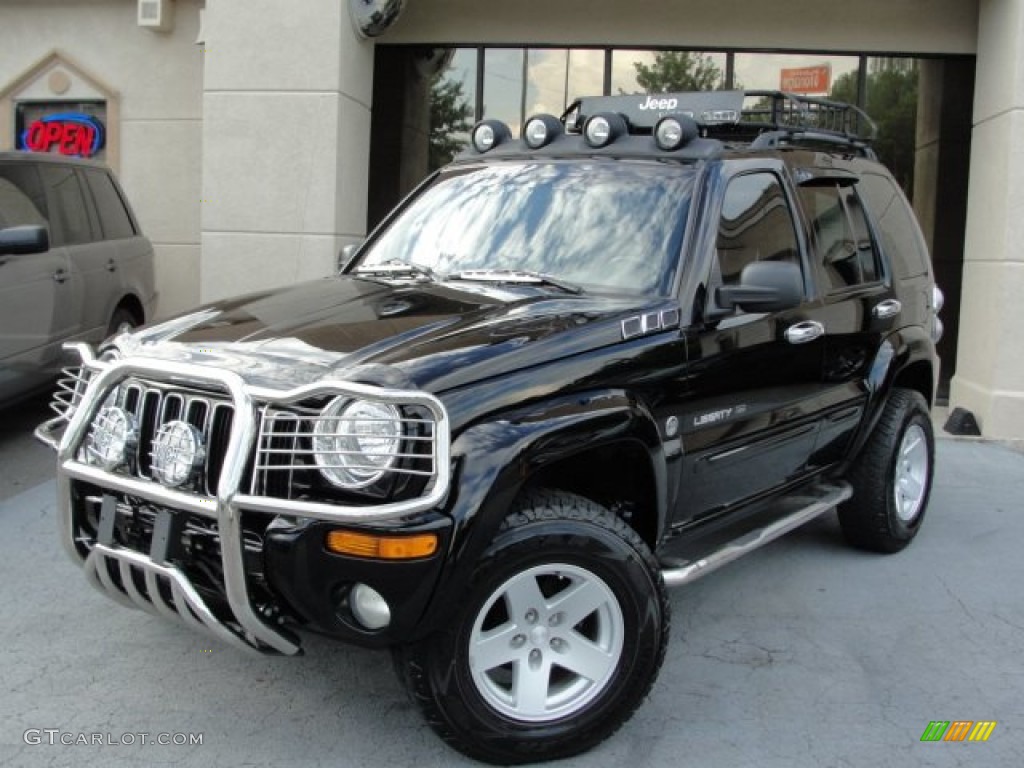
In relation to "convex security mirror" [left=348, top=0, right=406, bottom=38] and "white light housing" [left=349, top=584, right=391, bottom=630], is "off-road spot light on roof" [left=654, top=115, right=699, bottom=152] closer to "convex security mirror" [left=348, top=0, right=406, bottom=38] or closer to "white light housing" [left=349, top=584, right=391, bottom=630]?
"white light housing" [left=349, top=584, right=391, bottom=630]

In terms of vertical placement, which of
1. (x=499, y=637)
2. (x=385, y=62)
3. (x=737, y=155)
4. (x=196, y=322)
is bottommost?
(x=499, y=637)

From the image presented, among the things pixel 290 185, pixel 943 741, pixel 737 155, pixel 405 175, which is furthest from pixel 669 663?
pixel 405 175

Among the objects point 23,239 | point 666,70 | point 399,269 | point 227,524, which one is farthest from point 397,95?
point 227,524

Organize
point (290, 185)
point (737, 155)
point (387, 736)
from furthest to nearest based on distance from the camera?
point (290, 185) < point (737, 155) < point (387, 736)

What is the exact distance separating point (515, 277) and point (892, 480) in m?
2.40

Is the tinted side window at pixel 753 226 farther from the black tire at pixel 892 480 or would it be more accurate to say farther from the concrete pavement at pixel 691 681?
the concrete pavement at pixel 691 681

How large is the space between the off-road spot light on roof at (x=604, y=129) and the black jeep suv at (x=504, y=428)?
0.01 metres

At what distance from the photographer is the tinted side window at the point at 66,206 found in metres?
7.26

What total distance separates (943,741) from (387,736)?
182 centimetres

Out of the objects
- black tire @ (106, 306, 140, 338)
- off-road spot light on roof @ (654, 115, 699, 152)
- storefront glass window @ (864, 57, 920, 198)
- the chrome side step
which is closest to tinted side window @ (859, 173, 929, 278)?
the chrome side step

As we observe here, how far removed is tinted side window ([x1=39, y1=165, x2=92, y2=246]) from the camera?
7.26m

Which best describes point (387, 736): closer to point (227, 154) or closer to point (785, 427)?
point (785, 427)

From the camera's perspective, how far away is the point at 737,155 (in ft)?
13.8

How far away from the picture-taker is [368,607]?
288 centimetres
